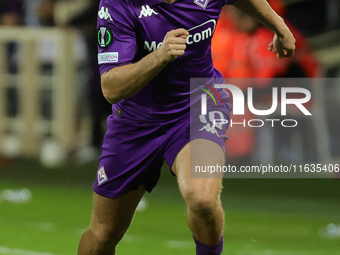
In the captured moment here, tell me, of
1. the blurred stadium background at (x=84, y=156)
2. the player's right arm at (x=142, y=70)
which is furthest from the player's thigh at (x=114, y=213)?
the blurred stadium background at (x=84, y=156)

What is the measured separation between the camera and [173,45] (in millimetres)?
4570

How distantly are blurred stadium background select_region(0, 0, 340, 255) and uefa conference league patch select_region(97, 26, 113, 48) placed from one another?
256 centimetres

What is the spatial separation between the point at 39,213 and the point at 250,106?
2.97m

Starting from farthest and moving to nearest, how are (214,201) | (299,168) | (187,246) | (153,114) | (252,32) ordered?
(299,168)
(252,32)
(187,246)
(153,114)
(214,201)

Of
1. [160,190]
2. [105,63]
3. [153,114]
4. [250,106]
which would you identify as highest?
[105,63]

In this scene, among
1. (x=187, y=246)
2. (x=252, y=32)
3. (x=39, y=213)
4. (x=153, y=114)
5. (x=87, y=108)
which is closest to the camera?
(x=153, y=114)

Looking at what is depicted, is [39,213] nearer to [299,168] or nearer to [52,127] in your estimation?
[299,168]

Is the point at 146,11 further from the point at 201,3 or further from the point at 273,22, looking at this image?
the point at 273,22

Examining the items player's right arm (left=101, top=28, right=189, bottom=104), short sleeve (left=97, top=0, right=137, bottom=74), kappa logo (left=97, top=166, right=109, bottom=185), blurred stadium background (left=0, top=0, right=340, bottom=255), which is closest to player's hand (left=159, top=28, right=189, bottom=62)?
player's right arm (left=101, top=28, right=189, bottom=104)

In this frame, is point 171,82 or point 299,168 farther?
point 299,168

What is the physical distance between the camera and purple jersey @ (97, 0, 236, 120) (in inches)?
195

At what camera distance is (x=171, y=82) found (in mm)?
5250

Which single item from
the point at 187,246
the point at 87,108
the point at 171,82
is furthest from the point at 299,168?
the point at 171,82

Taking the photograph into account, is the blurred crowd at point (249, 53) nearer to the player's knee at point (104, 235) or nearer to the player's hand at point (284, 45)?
the player's hand at point (284, 45)
